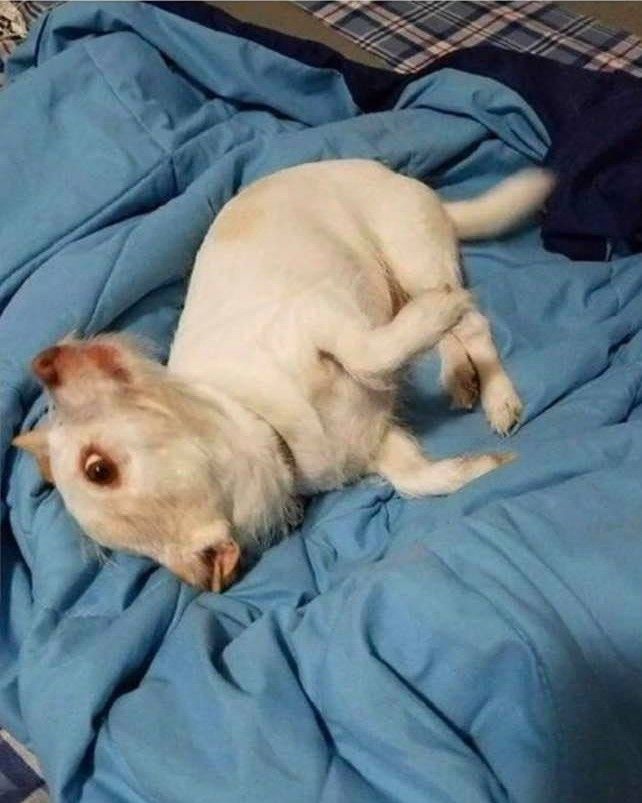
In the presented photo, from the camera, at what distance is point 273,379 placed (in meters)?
1.29

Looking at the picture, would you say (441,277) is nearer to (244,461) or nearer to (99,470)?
(244,461)

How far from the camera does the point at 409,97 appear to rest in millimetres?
1773

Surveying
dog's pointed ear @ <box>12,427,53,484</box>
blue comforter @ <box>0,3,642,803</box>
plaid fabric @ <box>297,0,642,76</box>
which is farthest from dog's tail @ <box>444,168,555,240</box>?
dog's pointed ear @ <box>12,427,53,484</box>

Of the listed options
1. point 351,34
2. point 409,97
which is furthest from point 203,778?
point 351,34

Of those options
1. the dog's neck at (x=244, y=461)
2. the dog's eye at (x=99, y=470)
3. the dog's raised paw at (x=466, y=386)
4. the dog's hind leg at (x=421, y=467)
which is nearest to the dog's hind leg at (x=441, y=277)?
the dog's raised paw at (x=466, y=386)

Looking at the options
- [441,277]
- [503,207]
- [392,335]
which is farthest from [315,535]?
[503,207]

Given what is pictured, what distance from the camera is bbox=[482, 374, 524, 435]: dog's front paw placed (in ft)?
4.65

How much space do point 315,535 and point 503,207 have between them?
0.58m

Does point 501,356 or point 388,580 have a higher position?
point 388,580

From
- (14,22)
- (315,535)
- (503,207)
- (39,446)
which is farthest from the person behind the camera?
(14,22)

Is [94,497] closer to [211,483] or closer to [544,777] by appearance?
[211,483]

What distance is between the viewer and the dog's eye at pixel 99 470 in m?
1.13

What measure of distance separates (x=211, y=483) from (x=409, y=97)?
87cm

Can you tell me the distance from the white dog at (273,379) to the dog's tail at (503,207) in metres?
0.07
